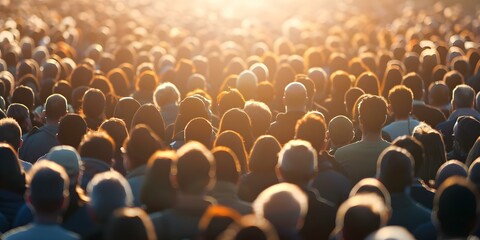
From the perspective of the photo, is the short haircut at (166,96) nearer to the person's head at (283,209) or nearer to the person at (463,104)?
the person at (463,104)

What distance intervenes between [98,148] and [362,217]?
342 cm

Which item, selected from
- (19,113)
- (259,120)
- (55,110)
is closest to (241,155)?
(259,120)

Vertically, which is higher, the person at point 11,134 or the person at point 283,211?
the person at point 11,134

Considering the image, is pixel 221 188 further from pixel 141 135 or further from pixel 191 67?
pixel 191 67

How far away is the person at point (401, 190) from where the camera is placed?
952 centimetres

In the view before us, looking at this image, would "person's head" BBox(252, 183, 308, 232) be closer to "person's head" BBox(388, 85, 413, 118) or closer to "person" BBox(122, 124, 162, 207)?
"person" BBox(122, 124, 162, 207)

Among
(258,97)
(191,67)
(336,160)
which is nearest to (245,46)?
(191,67)

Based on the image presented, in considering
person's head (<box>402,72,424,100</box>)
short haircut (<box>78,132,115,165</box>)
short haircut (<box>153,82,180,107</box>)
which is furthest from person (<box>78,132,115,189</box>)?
person's head (<box>402,72,424,100</box>)

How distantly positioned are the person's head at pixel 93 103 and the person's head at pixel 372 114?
11.5 ft

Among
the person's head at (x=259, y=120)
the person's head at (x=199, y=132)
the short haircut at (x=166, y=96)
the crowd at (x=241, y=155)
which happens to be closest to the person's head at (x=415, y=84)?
the crowd at (x=241, y=155)

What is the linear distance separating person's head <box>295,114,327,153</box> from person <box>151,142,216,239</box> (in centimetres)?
304

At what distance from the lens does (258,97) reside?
17359mm

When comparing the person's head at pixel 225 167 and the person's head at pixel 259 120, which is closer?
the person's head at pixel 225 167

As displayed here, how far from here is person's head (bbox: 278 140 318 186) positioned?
9.55 m
